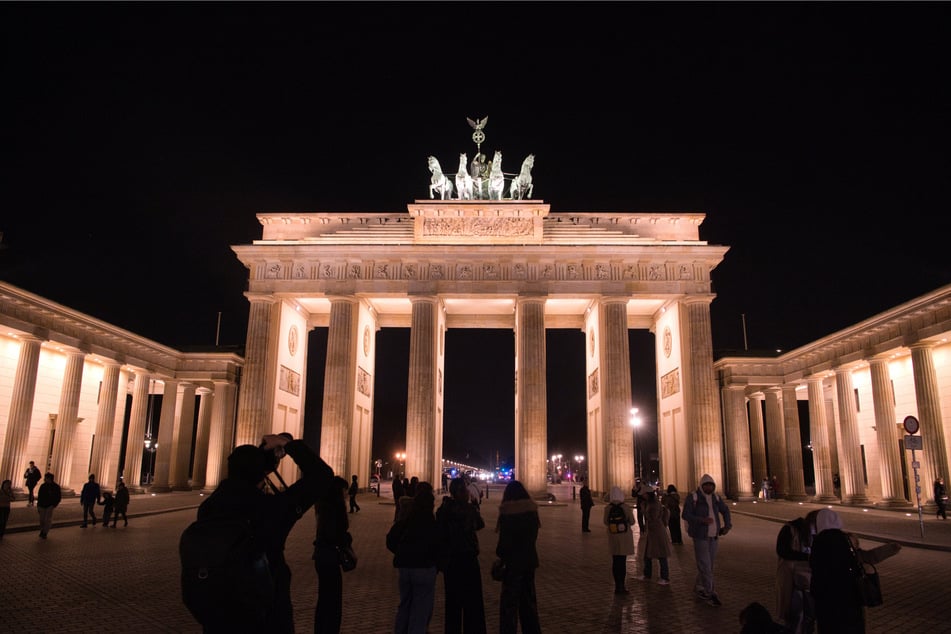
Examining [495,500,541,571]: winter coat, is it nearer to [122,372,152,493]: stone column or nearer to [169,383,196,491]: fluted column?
[122,372,152,493]: stone column

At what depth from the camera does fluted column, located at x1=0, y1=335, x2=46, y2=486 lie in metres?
29.0

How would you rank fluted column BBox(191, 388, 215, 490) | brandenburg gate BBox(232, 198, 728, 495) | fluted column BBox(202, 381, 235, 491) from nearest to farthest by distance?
brandenburg gate BBox(232, 198, 728, 495)
fluted column BBox(202, 381, 235, 491)
fluted column BBox(191, 388, 215, 490)

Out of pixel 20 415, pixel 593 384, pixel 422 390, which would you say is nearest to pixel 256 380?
pixel 422 390

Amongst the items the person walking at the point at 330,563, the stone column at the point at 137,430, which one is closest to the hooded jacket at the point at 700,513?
the person walking at the point at 330,563

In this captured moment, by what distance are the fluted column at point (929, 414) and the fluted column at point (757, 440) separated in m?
16.7

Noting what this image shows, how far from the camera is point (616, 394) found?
3638 centimetres

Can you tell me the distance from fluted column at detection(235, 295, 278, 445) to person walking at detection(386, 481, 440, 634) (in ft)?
103

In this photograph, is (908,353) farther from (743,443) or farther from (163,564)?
(163,564)

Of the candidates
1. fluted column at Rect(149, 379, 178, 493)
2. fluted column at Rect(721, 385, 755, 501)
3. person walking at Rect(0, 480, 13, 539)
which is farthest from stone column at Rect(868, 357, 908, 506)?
fluted column at Rect(149, 379, 178, 493)

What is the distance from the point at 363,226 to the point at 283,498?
3700 centimetres

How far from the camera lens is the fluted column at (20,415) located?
2903 centimetres

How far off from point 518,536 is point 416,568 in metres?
1.42

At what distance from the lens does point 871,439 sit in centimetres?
3722

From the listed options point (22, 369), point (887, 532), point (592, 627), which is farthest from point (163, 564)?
point (22, 369)
